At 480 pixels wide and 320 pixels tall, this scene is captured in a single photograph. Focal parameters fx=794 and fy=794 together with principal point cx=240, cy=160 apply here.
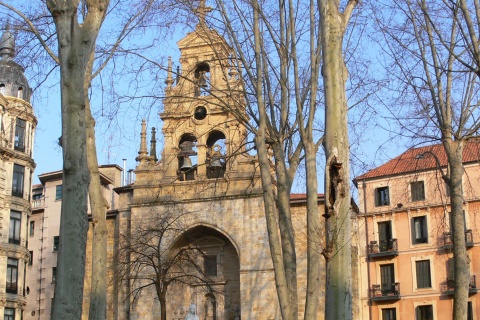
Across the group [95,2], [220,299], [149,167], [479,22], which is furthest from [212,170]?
[95,2]

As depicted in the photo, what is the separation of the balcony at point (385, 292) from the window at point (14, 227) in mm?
18896

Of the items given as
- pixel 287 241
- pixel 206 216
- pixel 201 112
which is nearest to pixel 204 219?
pixel 206 216

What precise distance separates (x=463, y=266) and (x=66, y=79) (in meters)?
10.1

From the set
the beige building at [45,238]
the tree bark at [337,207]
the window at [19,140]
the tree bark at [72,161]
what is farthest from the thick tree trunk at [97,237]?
the beige building at [45,238]

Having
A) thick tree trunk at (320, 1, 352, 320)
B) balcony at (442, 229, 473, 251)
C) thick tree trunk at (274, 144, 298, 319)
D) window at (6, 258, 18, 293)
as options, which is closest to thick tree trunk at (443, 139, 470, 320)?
thick tree trunk at (274, 144, 298, 319)

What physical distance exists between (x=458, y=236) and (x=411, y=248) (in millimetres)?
26269

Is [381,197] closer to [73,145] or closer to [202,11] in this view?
[202,11]

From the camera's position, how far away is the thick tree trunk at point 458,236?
55.2 feet

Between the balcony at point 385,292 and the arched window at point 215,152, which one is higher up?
the arched window at point 215,152

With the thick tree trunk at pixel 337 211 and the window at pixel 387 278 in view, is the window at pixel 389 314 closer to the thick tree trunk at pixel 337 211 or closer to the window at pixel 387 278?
the window at pixel 387 278

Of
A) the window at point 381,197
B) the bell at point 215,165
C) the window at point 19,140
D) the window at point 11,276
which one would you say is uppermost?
the window at point 19,140

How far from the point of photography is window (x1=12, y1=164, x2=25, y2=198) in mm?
39750

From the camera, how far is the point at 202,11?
18.5 meters

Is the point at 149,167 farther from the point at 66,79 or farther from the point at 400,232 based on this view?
the point at 66,79
